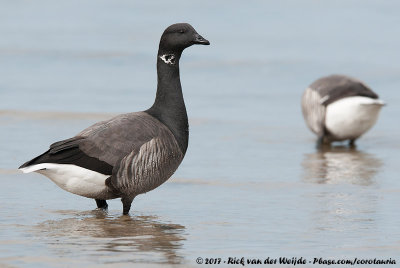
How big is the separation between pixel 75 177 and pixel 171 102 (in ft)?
4.32

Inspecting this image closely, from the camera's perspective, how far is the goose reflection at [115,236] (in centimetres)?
702

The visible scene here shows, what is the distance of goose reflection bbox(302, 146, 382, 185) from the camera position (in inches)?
424

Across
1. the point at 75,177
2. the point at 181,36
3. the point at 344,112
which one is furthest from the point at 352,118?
the point at 75,177

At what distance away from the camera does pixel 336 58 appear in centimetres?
2167

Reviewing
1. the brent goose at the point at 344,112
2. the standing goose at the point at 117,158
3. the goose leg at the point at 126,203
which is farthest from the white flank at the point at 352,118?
the goose leg at the point at 126,203

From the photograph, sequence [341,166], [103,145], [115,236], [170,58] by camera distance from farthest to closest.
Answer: [341,166] < [170,58] < [103,145] < [115,236]

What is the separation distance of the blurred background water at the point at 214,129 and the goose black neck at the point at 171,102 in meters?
0.75

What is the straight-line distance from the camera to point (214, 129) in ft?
45.9

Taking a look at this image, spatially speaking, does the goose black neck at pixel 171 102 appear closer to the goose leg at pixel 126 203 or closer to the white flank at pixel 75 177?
the goose leg at pixel 126 203

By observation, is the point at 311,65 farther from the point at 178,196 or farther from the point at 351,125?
the point at 178,196

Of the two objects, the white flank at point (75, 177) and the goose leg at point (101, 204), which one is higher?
the white flank at point (75, 177)

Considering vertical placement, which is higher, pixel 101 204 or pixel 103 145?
pixel 103 145

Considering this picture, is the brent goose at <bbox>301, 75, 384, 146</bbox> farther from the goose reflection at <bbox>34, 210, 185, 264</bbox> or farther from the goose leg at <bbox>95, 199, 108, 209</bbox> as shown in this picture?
the goose reflection at <bbox>34, 210, 185, 264</bbox>

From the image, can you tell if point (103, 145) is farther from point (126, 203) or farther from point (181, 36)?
point (181, 36)
